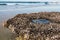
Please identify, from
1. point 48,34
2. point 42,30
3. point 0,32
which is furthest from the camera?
point 0,32

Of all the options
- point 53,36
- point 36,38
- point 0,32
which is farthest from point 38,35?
point 0,32

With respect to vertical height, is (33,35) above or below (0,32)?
above

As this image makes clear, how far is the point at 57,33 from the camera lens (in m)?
13.2

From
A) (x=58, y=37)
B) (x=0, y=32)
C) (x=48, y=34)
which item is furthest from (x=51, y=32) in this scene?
(x=0, y=32)

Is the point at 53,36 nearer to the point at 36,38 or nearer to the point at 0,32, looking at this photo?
the point at 36,38

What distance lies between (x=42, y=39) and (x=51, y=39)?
0.71m

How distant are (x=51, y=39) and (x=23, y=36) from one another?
3026mm

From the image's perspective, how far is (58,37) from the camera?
1220 cm

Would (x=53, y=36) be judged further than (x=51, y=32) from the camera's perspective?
No

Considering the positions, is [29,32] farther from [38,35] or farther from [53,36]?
[53,36]

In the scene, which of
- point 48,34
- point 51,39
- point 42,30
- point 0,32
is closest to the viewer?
point 51,39

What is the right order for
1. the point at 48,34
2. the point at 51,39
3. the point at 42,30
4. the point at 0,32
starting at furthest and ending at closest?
the point at 0,32 → the point at 42,30 → the point at 48,34 → the point at 51,39

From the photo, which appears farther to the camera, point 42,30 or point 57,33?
point 42,30

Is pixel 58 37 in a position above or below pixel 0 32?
above
